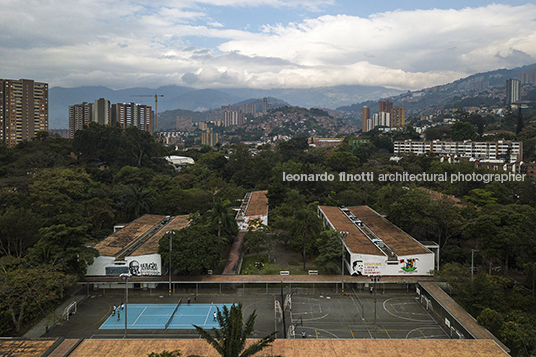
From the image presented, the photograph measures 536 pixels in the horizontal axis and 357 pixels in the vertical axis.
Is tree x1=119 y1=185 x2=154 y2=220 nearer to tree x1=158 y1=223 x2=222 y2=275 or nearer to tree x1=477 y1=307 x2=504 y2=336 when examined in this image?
tree x1=158 y1=223 x2=222 y2=275

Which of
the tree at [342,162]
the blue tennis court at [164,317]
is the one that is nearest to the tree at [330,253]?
the blue tennis court at [164,317]

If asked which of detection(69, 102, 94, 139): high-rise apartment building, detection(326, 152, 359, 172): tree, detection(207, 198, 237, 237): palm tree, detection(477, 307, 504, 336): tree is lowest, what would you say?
detection(477, 307, 504, 336): tree

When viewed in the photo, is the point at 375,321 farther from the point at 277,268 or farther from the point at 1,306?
the point at 1,306

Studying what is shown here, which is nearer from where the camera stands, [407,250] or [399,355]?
[399,355]

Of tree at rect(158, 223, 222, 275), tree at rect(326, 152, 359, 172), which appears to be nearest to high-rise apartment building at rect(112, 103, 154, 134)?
tree at rect(326, 152, 359, 172)

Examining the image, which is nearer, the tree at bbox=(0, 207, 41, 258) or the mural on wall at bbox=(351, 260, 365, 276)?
the tree at bbox=(0, 207, 41, 258)

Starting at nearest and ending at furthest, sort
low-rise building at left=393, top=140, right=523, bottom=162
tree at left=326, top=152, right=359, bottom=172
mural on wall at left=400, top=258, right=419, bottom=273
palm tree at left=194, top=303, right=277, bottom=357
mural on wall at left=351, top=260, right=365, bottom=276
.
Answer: palm tree at left=194, top=303, right=277, bottom=357 < mural on wall at left=400, top=258, right=419, bottom=273 < mural on wall at left=351, top=260, right=365, bottom=276 < tree at left=326, top=152, right=359, bottom=172 < low-rise building at left=393, top=140, right=523, bottom=162

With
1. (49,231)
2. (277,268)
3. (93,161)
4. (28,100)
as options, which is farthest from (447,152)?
(28,100)

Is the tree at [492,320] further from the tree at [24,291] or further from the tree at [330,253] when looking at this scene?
the tree at [24,291]
